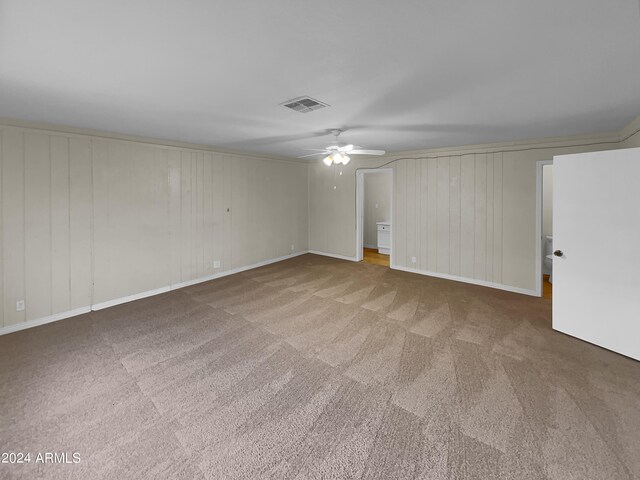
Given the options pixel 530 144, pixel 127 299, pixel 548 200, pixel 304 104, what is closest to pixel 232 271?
pixel 127 299

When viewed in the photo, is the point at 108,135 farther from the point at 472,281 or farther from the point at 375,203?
the point at 375,203

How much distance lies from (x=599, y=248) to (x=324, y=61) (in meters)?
3.34

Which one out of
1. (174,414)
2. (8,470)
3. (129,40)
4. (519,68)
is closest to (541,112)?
(519,68)

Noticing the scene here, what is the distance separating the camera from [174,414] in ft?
6.57

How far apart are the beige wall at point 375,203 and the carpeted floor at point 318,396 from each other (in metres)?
4.71

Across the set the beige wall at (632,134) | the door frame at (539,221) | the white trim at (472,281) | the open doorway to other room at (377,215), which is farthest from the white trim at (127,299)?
the beige wall at (632,134)

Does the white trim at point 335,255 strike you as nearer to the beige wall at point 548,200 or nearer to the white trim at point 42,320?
the beige wall at point 548,200

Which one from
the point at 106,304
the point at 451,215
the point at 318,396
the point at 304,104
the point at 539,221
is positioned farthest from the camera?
the point at 451,215

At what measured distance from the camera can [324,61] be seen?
6.15ft

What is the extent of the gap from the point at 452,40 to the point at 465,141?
3.31 metres

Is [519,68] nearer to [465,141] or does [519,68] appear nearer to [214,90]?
[214,90]

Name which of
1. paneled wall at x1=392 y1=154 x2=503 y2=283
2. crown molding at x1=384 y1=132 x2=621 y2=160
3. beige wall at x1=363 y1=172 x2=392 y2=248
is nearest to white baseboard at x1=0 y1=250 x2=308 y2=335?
paneled wall at x1=392 y1=154 x2=503 y2=283

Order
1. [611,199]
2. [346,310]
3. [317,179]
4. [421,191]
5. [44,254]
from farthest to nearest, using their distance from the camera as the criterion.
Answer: [317,179]
[421,191]
[346,310]
[44,254]
[611,199]

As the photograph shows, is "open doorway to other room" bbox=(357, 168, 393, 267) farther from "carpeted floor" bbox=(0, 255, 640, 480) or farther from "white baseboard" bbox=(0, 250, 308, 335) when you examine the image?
"carpeted floor" bbox=(0, 255, 640, 480)
